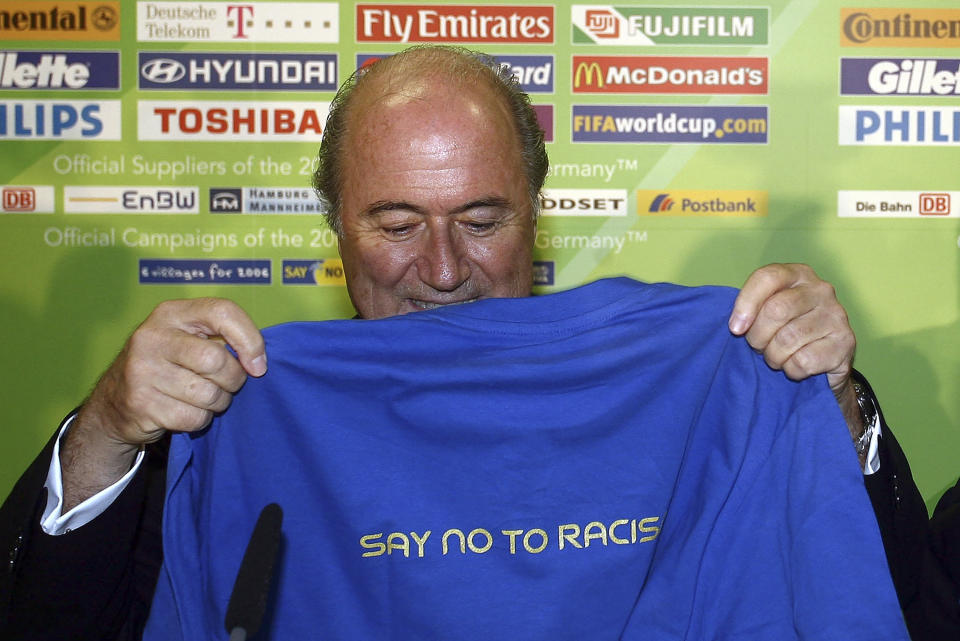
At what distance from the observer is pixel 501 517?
101 cm

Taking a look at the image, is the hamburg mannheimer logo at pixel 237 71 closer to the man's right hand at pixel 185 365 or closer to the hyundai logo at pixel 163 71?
the hyundai logo at pixel 163 71

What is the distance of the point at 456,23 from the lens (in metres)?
2.53

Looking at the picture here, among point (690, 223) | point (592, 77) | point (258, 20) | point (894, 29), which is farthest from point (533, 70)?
point (894, 29)

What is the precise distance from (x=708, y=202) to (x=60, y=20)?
186cm

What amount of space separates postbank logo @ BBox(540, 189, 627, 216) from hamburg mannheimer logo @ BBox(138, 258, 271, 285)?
2.68ft

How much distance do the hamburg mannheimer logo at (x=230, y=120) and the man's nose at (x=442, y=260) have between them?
1.32 metres

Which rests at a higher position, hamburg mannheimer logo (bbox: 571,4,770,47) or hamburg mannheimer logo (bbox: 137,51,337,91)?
hamburg mannheimer logo (bbox: 571,4,770,47)

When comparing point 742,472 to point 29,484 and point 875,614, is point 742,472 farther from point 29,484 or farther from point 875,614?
point 29,484

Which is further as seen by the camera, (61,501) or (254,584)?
(61,501)

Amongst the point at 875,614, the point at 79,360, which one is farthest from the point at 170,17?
the point at 875,614

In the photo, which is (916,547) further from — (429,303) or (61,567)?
(61,567)

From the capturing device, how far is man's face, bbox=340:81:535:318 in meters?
1.32

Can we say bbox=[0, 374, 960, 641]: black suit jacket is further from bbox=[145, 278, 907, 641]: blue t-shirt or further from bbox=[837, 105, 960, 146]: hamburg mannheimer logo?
bbox=[837, 105, 960, 146]: hamburg mannheimer logo

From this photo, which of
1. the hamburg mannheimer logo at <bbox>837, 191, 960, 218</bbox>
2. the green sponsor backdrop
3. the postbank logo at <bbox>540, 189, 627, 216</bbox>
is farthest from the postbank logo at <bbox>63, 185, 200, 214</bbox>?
the hamburg mannheimer logo at <bbox>837, 191, 960, 218</bbox>
